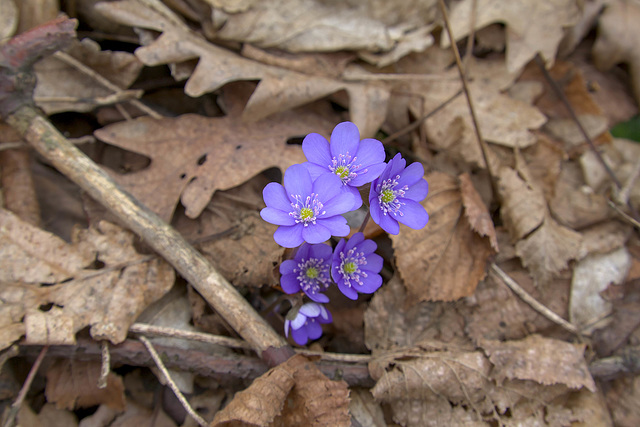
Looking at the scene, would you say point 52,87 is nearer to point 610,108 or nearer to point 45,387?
point 45,387

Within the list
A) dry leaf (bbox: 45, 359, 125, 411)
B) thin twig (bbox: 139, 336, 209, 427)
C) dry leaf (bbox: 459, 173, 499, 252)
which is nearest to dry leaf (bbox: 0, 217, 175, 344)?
thin twig (bbox: 139, 336, 209, 427)

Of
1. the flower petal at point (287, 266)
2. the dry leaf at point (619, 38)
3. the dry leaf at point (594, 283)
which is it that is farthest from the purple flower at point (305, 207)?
the dry leaf at point (619, 38)

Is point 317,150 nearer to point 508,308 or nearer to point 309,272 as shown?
point 309,272

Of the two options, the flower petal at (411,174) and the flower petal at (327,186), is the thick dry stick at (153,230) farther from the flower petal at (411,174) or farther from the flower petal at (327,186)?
the flower petal at (411,174)

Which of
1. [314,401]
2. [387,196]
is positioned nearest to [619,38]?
[387,196]

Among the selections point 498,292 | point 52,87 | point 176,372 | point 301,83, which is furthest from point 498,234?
point 52,87

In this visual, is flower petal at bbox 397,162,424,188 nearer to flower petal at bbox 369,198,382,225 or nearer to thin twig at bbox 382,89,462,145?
flower petal at bbox 369,198,382,225
